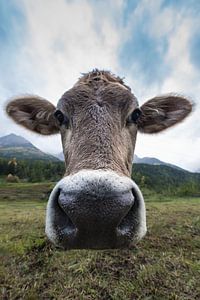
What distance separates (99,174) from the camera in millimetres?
2264

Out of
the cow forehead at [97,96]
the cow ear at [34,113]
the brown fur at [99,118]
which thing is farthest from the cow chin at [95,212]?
the cow ear at [34,113]

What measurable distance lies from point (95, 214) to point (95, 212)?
0.8 inches

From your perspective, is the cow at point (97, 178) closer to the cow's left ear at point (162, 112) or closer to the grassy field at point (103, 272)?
the cow's left ear at point (162, 112)

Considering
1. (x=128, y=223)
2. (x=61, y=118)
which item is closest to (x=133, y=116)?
(x=61, y=118)

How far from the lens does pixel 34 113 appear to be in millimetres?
5844

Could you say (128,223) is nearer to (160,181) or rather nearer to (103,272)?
(103,272)

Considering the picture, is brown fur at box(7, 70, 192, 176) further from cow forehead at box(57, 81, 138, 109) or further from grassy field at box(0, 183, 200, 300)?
grassy field at box(0, 183, 200, 300)

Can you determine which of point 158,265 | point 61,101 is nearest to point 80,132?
point 61,101

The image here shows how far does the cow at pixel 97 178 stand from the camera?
2174mm

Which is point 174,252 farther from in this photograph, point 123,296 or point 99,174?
point 99,174

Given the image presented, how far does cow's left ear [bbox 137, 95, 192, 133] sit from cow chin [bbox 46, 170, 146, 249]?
11.1ft

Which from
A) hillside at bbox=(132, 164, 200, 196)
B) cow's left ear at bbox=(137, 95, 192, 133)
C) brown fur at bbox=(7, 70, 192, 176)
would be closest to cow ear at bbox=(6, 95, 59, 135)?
brown fur at bbox=(7, 70, 192, 176)

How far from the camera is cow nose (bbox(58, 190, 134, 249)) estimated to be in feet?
7.03

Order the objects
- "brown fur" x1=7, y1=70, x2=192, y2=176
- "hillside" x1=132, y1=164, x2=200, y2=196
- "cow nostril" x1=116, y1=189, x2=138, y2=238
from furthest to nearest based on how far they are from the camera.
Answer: "hillside" x1=132, y1=164, x2=200, y2=196 < "brown fur" x1=7, y1=70, x2=192, y2=176 < "cow nostril" x1=116, y1=189, x2=138, y2=238
